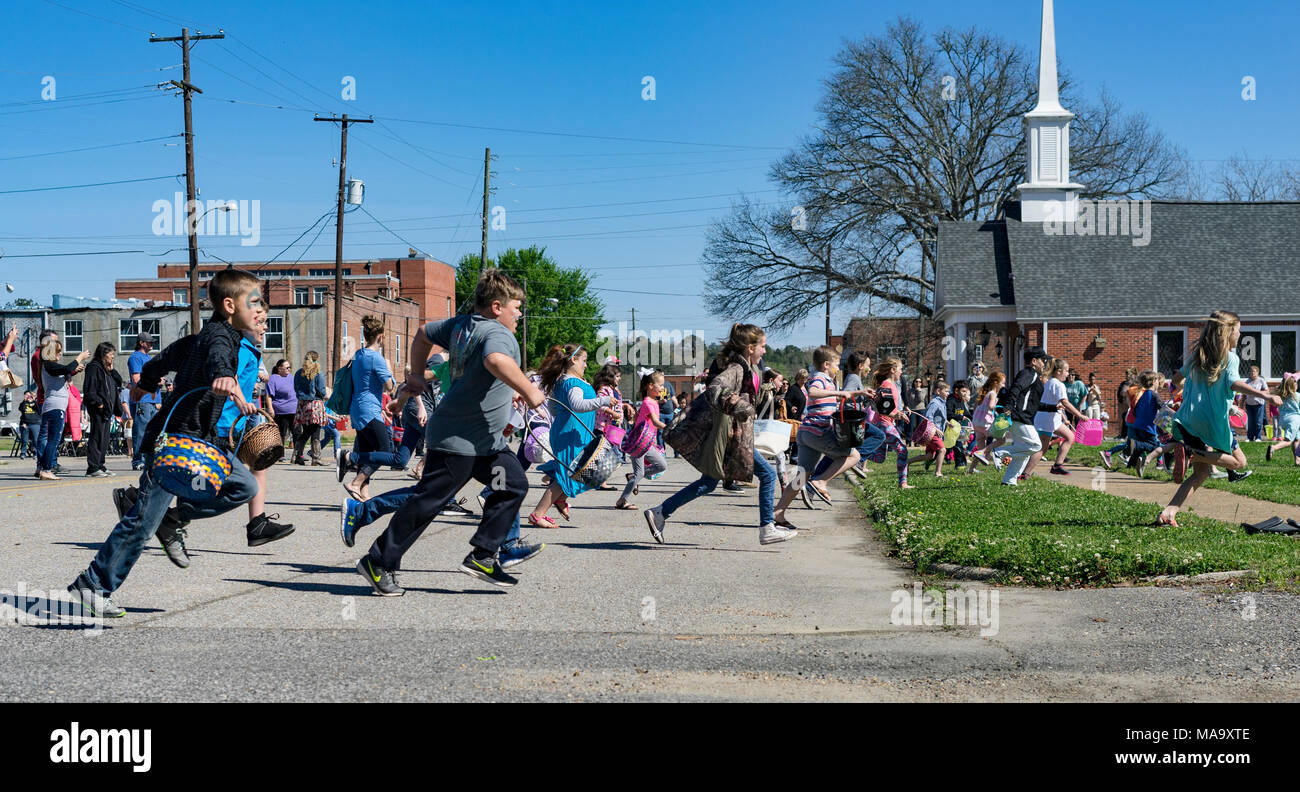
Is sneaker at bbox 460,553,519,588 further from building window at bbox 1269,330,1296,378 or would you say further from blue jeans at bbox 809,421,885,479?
building window at bbox 1269,330,1296,378

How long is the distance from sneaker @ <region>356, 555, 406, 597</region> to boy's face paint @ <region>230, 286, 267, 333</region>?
1.47 m

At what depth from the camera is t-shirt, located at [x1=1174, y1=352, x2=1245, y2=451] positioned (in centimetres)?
928

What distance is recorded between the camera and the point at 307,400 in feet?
66.2

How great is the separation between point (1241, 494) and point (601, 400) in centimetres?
784

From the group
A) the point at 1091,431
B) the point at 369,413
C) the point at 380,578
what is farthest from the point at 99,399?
the point at 1091,431

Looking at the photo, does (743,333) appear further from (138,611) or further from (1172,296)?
(1172,296)

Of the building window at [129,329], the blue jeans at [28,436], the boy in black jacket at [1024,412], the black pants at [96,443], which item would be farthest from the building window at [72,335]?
the boy in black jacket at [1024,412]

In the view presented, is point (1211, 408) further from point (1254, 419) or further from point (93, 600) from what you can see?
point (1254, 419)

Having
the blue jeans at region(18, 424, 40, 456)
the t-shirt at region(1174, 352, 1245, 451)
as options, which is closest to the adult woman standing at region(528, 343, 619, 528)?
the t-shirt at region(1174, 352, 1245, 451)

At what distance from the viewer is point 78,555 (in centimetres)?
843

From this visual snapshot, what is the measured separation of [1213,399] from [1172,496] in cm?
418

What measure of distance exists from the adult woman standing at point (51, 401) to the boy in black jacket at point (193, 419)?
10.8m
